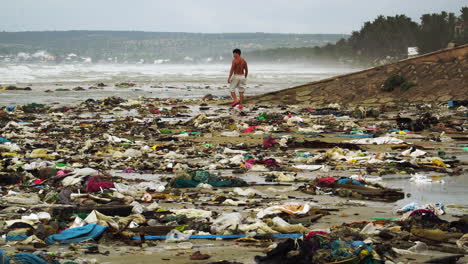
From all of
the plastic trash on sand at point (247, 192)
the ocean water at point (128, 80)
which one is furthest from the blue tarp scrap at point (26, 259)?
the ocean water at point (128, 80)

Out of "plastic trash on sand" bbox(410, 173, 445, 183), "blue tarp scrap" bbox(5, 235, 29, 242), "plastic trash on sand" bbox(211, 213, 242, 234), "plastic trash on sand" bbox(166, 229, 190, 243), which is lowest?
"plastic trash on sand" bbox(410, 173, 445, 183)

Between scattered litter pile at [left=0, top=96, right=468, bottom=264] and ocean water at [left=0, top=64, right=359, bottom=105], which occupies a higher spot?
scattered litter pile at [left=0, top=96, right=468, bottom=264]

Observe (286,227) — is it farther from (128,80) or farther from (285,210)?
(128,80)

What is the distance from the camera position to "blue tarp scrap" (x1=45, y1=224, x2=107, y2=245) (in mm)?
5801

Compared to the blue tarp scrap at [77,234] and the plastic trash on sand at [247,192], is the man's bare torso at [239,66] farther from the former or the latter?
the blue tarp scrap at [77,234]

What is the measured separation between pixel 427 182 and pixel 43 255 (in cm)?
532

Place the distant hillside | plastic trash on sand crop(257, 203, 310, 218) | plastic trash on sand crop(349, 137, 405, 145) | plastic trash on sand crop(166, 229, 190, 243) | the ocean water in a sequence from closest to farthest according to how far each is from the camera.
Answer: plastic trash on sand crop(166, 229, 190, 243)
plastic trash on sand crop(257, 203, 310, 218)
plastic trash on sand crop(349, 137, 405, 145)
the ocean water
the distant hillside

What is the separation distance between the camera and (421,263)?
5125 millimetres

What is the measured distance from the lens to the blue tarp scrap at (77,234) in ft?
19.0

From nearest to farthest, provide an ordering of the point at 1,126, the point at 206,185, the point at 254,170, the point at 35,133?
the point at 206,185, the point at 254,170, the point at 35,133, the point at 1,126

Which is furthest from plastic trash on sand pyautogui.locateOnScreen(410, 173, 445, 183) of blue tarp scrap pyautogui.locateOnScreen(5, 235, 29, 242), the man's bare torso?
the man's bare torso

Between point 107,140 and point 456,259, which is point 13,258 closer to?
point 456,259

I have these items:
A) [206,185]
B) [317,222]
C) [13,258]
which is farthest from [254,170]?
[13,258]

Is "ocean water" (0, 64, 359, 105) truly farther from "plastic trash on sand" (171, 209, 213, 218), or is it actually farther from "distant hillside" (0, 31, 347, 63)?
"distant hillside" (0, 31, 347, 63)
